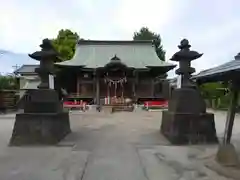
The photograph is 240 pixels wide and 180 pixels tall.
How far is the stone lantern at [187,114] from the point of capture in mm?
9695

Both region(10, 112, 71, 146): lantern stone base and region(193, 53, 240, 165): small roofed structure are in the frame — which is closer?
region(193, 53, 240, 165): small roofed structure

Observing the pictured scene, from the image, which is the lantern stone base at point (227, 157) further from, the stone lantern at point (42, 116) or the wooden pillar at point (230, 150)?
the stone lantern at point (42, 116)

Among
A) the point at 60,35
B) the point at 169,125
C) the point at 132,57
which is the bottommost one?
the point at 169,125

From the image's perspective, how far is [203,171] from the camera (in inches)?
256

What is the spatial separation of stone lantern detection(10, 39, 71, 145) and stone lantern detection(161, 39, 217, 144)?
10.8 ft

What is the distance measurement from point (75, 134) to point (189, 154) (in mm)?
4709

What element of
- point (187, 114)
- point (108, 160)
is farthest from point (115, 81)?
point (108, 160)

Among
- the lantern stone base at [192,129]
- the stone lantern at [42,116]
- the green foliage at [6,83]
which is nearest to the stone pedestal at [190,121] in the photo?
the lantern stone base at [192,129]

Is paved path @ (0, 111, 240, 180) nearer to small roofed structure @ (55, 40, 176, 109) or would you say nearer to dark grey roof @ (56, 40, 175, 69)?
small roofed structure @ (55, 40, 176, 109)

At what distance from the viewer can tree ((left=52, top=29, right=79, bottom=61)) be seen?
1585 inches

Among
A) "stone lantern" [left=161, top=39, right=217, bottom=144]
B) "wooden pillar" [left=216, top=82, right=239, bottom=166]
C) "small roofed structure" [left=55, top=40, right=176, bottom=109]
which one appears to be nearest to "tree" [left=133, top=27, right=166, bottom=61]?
"small roofed structure" [left=55, top=40, right=176, bottom=109]

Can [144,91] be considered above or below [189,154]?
above

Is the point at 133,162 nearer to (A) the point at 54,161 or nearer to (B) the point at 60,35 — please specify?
(A) the point at 54,161

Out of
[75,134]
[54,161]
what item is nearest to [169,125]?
[75,134]
